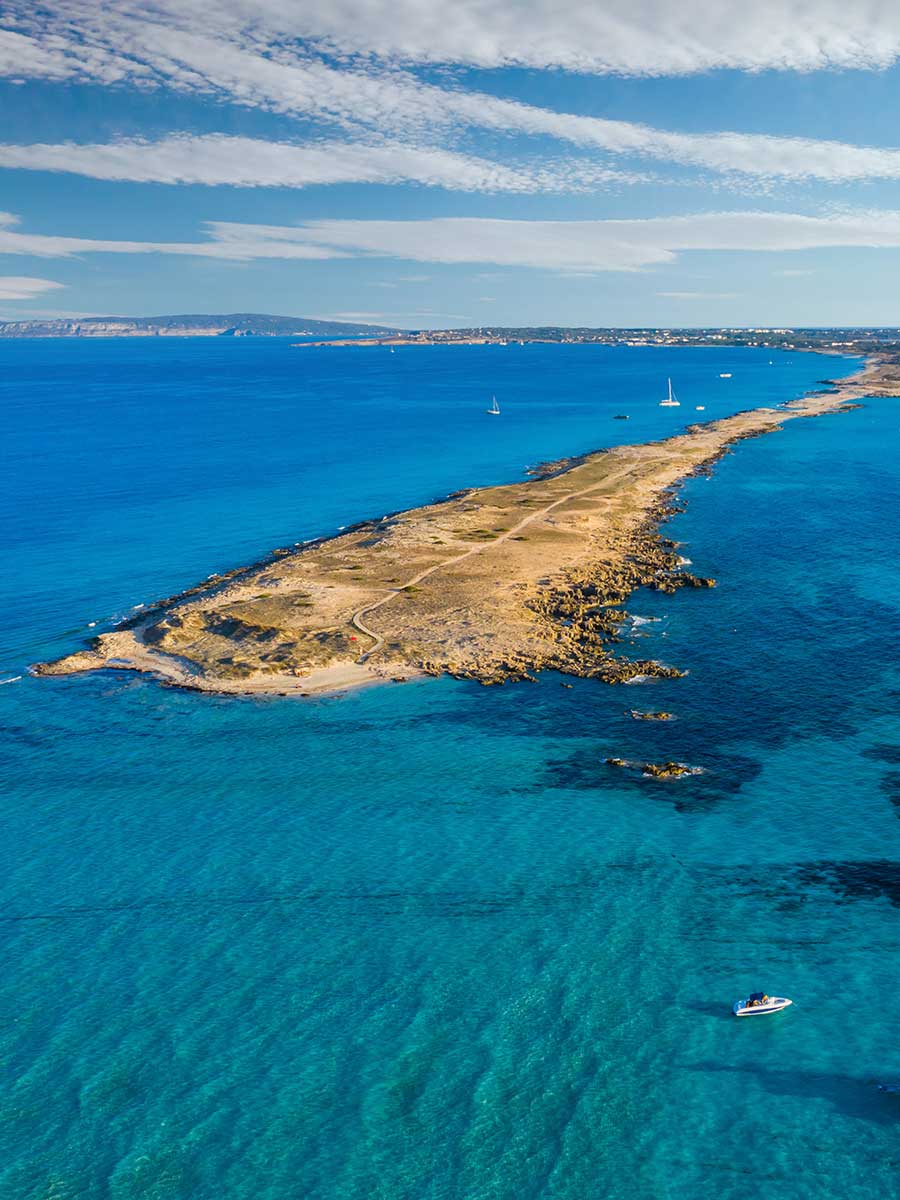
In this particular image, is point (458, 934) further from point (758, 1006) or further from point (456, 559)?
point (456, 559)

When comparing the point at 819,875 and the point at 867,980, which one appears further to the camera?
the point at 819,875

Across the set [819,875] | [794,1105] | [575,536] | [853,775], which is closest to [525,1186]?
[794,1105]

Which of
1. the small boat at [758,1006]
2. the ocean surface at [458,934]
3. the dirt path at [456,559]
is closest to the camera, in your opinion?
the ocean surface at [458,934]

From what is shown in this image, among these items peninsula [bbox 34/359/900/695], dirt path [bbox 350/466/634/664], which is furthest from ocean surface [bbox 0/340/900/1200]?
dirt path [bbox 350/466/634/664]

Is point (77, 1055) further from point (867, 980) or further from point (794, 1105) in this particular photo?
point (867, 980)

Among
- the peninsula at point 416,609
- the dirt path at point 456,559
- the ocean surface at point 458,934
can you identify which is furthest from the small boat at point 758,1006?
the dirt path at point 456,559

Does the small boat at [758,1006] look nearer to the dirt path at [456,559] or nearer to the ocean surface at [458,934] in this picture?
the ocean surface at [458,934]
